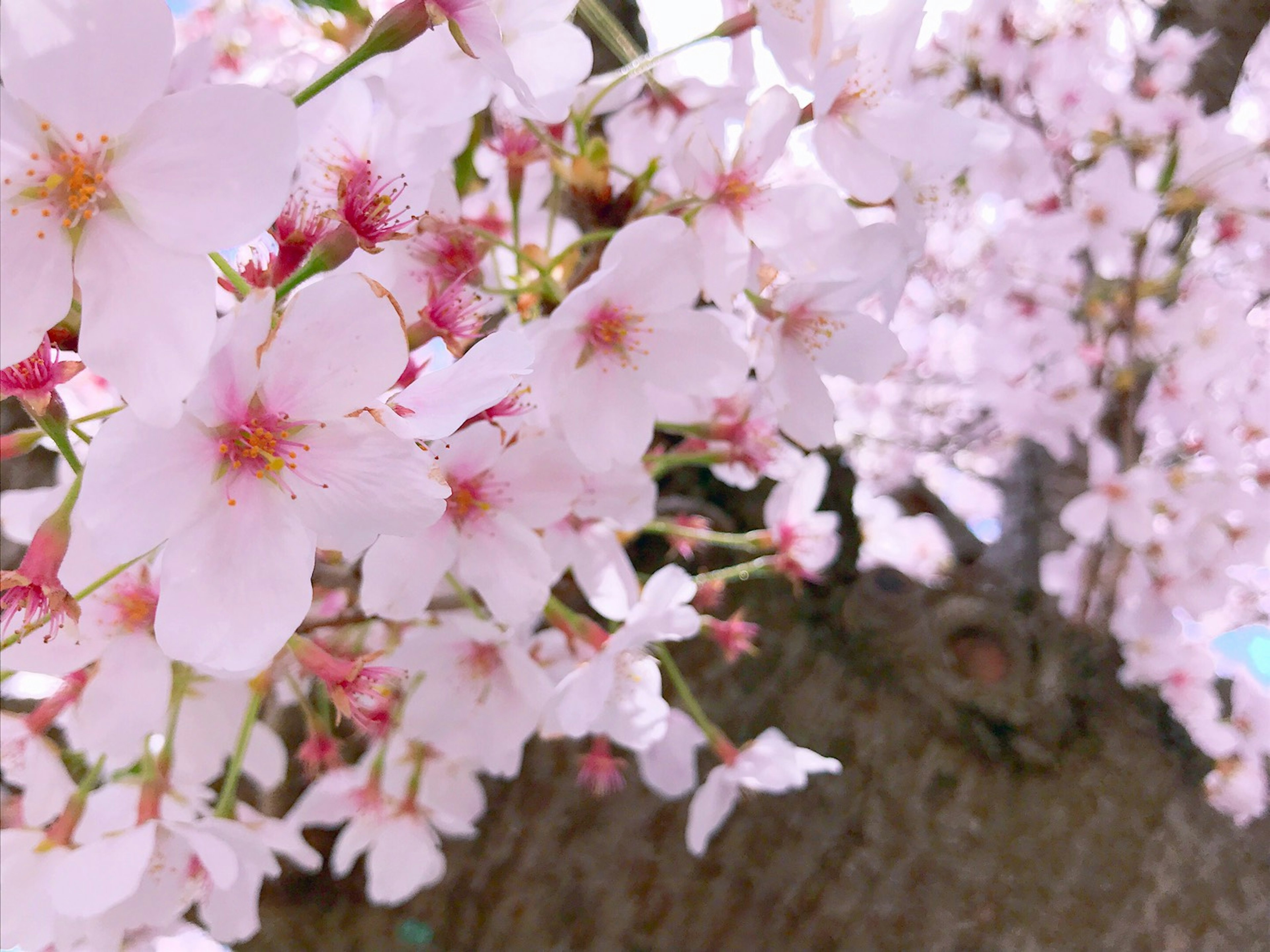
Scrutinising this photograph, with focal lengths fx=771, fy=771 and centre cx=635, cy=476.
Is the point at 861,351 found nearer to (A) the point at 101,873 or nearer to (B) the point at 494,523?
(B) the point at 494,523

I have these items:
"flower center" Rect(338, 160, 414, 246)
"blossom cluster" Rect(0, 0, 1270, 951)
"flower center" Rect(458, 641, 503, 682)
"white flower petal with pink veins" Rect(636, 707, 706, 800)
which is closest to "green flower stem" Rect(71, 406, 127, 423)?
"blossom cluster" Rect(0, 0, 1270, 951)

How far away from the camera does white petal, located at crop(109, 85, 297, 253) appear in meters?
0.42

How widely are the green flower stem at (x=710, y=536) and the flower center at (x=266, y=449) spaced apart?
1.48ft

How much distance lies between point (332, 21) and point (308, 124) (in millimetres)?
422

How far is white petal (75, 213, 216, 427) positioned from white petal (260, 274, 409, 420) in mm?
46

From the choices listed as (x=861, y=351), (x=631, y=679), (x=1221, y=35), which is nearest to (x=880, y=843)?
→ (x=631, y=679)

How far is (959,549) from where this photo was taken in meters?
2.13

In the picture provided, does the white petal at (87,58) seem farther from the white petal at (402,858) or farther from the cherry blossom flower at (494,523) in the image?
the white petal at (402,858)

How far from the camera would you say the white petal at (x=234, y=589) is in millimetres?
456

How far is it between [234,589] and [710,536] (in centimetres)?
61

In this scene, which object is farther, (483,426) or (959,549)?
(959,549)

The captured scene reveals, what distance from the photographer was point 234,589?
0.47 metres

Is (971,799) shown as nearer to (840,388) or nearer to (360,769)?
(360,769)

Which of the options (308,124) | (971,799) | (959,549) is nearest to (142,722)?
(308,124)
